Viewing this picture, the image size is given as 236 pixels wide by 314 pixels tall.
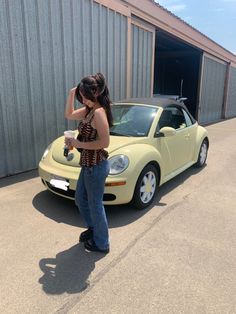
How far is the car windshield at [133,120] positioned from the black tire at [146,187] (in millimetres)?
599

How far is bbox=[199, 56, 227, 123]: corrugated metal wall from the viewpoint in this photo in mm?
15719

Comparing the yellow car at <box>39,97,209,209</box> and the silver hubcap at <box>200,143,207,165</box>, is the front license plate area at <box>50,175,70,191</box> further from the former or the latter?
the silver hubcap at <box>200,143,207,165</box>

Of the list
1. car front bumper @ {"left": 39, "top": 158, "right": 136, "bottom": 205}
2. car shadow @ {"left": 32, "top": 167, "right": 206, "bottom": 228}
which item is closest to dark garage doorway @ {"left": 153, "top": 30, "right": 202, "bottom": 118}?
car shadow @ {"left": 32, "top": 167, "right": 206, "bottom": 228}

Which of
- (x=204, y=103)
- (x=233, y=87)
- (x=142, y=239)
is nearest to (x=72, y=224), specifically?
(x=142, y=239)

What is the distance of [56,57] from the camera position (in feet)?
19.4

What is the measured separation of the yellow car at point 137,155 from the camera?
142 inches

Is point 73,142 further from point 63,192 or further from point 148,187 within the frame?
point 148,187

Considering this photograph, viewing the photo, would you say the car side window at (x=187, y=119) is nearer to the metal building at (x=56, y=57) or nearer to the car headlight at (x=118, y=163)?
the car headlight at (x=118, y=163)

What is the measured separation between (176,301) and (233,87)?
22.1m

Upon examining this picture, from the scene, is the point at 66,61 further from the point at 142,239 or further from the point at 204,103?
the point at 204,103

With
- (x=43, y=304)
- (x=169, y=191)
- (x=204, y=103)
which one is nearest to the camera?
(x=43, y=304)

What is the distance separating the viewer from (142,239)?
10.6ft

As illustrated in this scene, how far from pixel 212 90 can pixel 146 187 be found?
49.0ft

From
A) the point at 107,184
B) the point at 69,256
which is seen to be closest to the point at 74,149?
the point at 107,184
